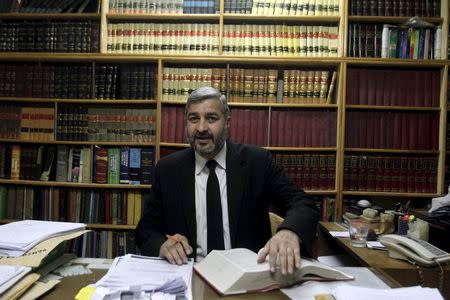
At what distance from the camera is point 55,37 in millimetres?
2963

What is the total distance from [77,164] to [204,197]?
1820 mm

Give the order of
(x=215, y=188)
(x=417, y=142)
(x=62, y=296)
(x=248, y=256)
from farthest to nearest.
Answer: (x=417, y=142) → (x=215, y=188) → (x=248, y=256) → (x=62, y=296)

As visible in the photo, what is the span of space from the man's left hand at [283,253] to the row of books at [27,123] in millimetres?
2509

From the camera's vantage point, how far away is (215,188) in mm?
1520

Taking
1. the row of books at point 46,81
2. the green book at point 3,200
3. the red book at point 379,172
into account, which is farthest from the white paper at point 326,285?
the green book at point 3,200

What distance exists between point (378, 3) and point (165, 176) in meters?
2.31

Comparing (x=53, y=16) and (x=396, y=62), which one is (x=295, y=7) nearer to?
(x=396, y=62)

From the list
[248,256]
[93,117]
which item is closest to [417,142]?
[248,256]

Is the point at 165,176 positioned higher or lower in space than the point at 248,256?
higher

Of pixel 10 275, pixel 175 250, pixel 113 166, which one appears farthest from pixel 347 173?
pixel 10 275

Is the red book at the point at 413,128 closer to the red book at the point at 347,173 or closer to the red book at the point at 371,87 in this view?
the red book at the point at 371,87

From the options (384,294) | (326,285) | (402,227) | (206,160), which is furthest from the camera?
(402,227)

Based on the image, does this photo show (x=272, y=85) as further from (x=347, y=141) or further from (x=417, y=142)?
(x=417, y=142)

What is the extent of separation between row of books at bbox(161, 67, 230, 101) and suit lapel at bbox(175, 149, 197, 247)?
1.39 meters
